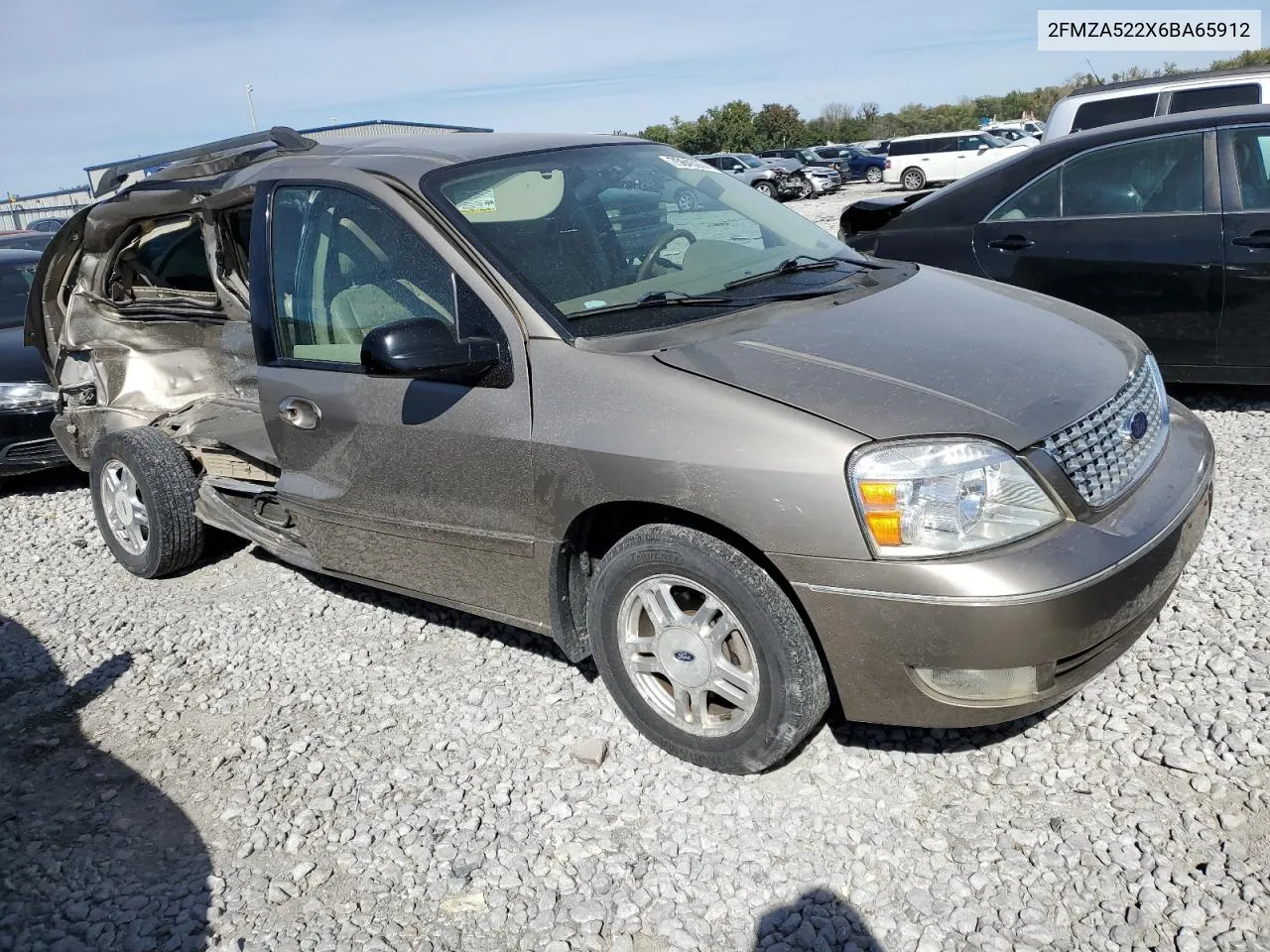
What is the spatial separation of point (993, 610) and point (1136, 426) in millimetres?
943

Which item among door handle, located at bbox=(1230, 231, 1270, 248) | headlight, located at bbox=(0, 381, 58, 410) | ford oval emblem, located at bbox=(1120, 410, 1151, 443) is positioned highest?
door handle, located at bbox=(1230, 231, 1270, 248)

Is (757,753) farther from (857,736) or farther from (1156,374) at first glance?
(1156,374)

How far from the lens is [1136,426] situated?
3080 millimetres

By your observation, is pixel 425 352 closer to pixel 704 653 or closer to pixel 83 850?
pixel 704 653

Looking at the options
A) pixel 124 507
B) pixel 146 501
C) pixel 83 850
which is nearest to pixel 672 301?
pixel 83 850

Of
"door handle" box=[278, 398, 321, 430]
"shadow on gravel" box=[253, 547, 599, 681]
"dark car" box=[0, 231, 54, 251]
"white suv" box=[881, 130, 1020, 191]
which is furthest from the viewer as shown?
"white suv" box=[881, 130, 1020, 191]

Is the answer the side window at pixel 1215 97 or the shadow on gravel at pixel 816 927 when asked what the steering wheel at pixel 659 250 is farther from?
the side window at pixel 1215 97

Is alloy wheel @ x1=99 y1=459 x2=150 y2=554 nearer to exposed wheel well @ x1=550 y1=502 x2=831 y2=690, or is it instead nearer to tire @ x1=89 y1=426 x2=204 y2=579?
tire @ x1=89 y1=426 x2=204 y2=579

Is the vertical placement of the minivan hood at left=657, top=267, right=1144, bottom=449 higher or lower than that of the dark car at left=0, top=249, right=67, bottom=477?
higher

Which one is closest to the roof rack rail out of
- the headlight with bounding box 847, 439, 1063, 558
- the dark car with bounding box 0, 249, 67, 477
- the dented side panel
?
the dented side panel

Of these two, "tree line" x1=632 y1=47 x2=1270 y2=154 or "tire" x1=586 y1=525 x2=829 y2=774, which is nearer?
"tire" x1=586 y1=525 x2=829 y2=774

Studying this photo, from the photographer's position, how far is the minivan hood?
270 centimetres

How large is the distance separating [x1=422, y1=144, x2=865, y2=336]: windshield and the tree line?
48.2 m

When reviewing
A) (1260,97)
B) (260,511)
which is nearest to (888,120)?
(1260,97)
